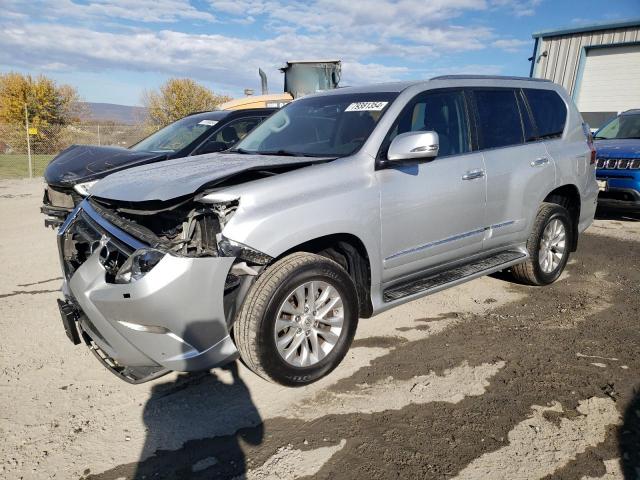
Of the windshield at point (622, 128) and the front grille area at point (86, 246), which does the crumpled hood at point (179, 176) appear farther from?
the windshield at point (622, 128)

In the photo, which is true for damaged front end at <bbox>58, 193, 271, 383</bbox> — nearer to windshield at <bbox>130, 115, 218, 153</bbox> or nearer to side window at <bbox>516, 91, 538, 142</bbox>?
side window at <bbox>516, 91, 538, 142</bbox>

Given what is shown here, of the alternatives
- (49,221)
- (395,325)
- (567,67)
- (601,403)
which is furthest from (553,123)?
(567,67)

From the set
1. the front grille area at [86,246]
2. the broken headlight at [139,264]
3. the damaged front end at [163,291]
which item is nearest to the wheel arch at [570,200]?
the damaged front end at [163,291]

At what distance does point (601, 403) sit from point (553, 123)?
293 centimetres

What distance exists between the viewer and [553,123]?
15.4 ft

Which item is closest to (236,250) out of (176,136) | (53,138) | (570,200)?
(570,200)

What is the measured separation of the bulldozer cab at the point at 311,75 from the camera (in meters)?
12.6

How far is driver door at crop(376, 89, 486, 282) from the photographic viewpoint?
3.31 metres

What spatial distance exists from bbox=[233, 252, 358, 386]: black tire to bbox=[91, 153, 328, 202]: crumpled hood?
64 centimetres

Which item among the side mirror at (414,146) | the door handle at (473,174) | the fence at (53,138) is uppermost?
the fence at (53,138)

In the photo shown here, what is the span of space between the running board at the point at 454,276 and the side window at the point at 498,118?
99 cm

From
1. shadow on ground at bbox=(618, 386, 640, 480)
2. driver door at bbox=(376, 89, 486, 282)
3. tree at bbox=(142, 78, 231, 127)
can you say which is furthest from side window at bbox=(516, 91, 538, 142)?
tree at bbox=(142, 78, 231, 127)

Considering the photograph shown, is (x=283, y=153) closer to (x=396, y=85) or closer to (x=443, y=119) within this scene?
(x=396, y=85)

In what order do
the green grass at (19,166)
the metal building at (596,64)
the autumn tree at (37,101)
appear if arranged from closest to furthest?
the green grass at (19,166)
the metal building at (596,64)
the autumn tree at (37,101)
